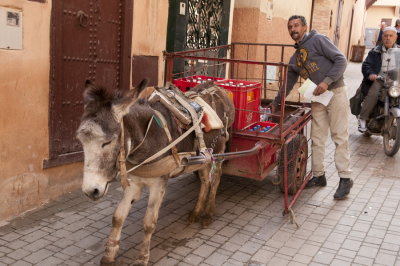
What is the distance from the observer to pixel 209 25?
→ 8.50 metres

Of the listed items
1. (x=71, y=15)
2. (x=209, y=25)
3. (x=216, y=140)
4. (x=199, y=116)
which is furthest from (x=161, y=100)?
(x=209, y=25)

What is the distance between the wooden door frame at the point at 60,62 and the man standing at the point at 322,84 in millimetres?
1872

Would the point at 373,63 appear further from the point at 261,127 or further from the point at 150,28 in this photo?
the point at 150,28

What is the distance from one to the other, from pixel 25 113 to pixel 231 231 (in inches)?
93.5

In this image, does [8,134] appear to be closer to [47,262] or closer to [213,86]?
[47,262]

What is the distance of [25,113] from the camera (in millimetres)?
4559

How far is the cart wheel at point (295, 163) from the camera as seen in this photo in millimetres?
5328

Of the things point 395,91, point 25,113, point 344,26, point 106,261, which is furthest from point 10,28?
point 344,26

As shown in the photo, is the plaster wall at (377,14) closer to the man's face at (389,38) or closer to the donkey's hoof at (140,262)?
the man's face at (389,38)

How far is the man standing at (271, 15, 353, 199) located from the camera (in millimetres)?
5199

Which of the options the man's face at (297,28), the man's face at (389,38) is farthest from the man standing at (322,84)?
the man's face at (389,38)

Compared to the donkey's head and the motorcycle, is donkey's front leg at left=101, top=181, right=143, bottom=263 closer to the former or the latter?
the donkey's head

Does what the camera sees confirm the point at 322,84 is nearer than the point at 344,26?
Yes

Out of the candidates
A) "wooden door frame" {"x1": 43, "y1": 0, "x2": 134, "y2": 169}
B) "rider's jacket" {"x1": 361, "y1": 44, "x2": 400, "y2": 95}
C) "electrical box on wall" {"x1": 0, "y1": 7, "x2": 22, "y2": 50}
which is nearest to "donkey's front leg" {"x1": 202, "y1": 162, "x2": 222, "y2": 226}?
"wooden door frame" {"x1": 43, "y1": 0, "x2": 134, "y2": 169}
